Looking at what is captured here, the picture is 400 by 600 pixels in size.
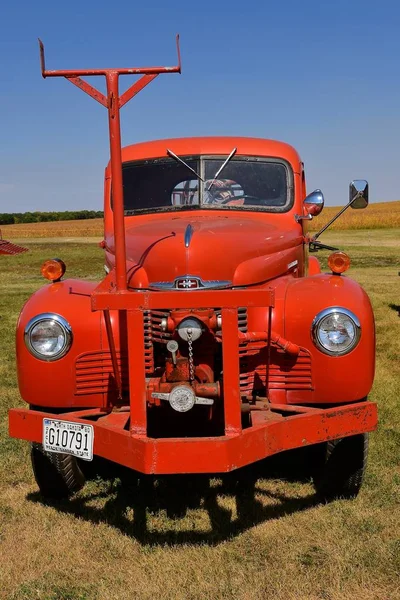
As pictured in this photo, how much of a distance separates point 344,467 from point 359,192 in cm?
205

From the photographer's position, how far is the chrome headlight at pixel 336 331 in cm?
373

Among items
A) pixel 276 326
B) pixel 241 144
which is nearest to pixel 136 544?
pixel 276 326

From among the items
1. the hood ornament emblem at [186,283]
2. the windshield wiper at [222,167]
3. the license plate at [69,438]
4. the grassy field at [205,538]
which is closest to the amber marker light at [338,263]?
the hood ornament emblem at [186,283]

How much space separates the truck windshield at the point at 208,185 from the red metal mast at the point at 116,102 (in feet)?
5.17

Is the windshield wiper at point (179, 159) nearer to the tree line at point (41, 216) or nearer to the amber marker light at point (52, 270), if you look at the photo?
the amber marker light at point (52, 270)

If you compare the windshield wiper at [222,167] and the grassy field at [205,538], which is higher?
the windshield wiper at [222,167]

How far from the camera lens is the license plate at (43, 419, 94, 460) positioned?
3.52 meters

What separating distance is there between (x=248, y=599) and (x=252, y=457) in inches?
24.4

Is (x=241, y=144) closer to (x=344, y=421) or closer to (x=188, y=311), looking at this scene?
(x=188, y=311)

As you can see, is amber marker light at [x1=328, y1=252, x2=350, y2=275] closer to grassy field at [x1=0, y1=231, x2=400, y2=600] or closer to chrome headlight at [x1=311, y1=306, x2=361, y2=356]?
chrome headlight at [x1=311, y1=306, x2=361, y2=356]

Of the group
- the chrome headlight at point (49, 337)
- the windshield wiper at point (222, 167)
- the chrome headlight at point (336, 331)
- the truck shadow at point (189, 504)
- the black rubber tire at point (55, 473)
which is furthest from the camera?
the windshield wiper at point (222, 167)

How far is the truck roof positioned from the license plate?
8.35ft

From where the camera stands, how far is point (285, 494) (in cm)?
445

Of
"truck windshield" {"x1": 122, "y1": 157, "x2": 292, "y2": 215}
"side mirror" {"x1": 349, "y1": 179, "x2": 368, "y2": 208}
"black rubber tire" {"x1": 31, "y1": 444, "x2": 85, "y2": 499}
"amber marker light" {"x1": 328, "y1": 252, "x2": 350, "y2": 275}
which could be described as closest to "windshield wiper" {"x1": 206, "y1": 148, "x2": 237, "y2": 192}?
"truck windshield" {"x1": 122, "y1": 157, "x2": 292, "y2": 215}
